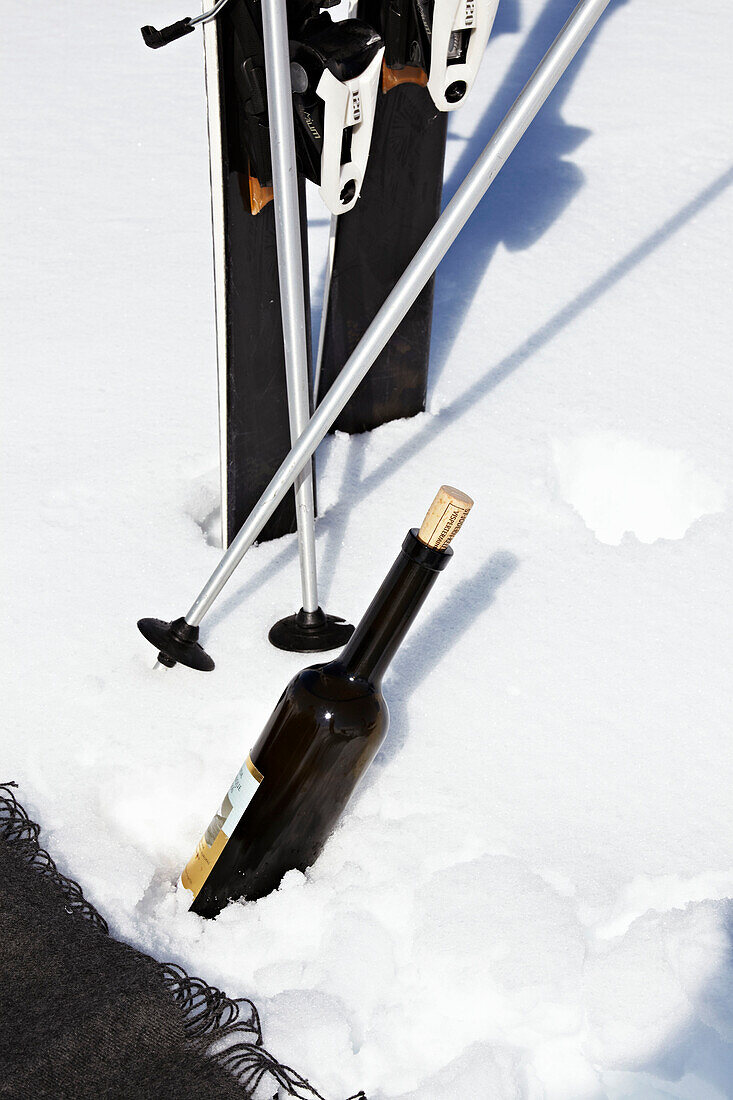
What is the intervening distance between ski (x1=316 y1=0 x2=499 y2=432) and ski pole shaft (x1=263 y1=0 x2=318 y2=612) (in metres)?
0.28

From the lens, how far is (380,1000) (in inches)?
33.4

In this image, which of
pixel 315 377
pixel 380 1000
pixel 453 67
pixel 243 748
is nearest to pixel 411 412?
pixel 315 377

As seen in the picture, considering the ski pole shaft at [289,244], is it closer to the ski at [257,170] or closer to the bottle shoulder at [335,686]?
the ski at [257,170]

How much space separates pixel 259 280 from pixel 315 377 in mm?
250

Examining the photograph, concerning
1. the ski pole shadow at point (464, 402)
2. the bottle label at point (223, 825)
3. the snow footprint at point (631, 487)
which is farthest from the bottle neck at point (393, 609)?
the snow footprint at point (631, 487)

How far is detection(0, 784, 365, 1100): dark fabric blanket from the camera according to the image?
75 centimetres

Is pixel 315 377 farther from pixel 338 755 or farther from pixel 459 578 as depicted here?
pixel 338 755

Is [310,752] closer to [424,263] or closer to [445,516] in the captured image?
[445,516]

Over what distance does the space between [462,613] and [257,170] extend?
1.79 feet

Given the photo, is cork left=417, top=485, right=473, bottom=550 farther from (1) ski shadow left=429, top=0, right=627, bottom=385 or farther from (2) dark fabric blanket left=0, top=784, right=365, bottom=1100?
(1) ski shadow left=429, top=0, right=627, bottom=385

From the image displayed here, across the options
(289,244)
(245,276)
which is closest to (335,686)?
(289,244)

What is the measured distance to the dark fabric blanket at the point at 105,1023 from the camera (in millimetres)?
755

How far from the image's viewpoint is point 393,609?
33.1 inches

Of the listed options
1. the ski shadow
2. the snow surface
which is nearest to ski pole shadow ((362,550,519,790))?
the snow surface
